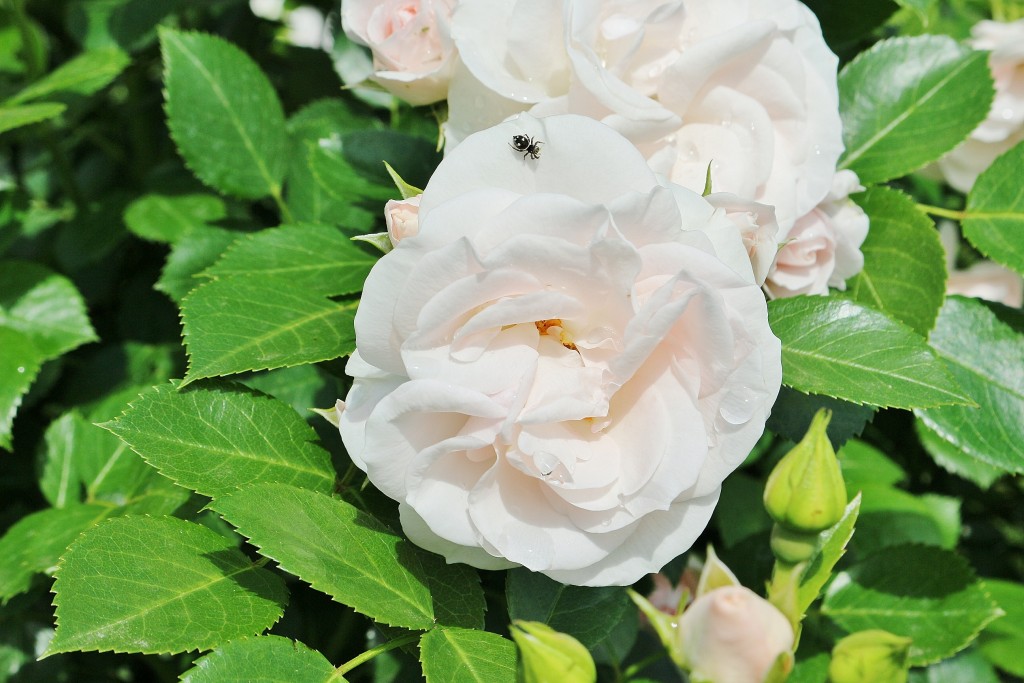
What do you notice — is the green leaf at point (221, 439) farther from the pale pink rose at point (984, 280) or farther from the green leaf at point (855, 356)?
the pale pink rose at point (984, 280)

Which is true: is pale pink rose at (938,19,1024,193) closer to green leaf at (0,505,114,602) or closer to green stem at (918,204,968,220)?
green stem at (918,204,968,220)

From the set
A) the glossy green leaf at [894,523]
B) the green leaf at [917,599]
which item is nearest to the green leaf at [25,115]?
the green leaf at [917,599]

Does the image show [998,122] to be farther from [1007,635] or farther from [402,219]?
[402,219]

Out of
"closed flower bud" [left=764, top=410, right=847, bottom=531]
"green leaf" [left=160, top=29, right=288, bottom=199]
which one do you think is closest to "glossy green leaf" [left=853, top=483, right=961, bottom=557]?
"closed flower bud" [left=764, top=410, right=847, bottom=531]

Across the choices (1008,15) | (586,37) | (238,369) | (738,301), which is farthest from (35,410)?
(1008,15)

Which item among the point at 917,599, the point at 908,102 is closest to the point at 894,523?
the point at 917,599

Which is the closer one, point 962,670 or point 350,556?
point 350,556

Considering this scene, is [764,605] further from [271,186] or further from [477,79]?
[271,186]
